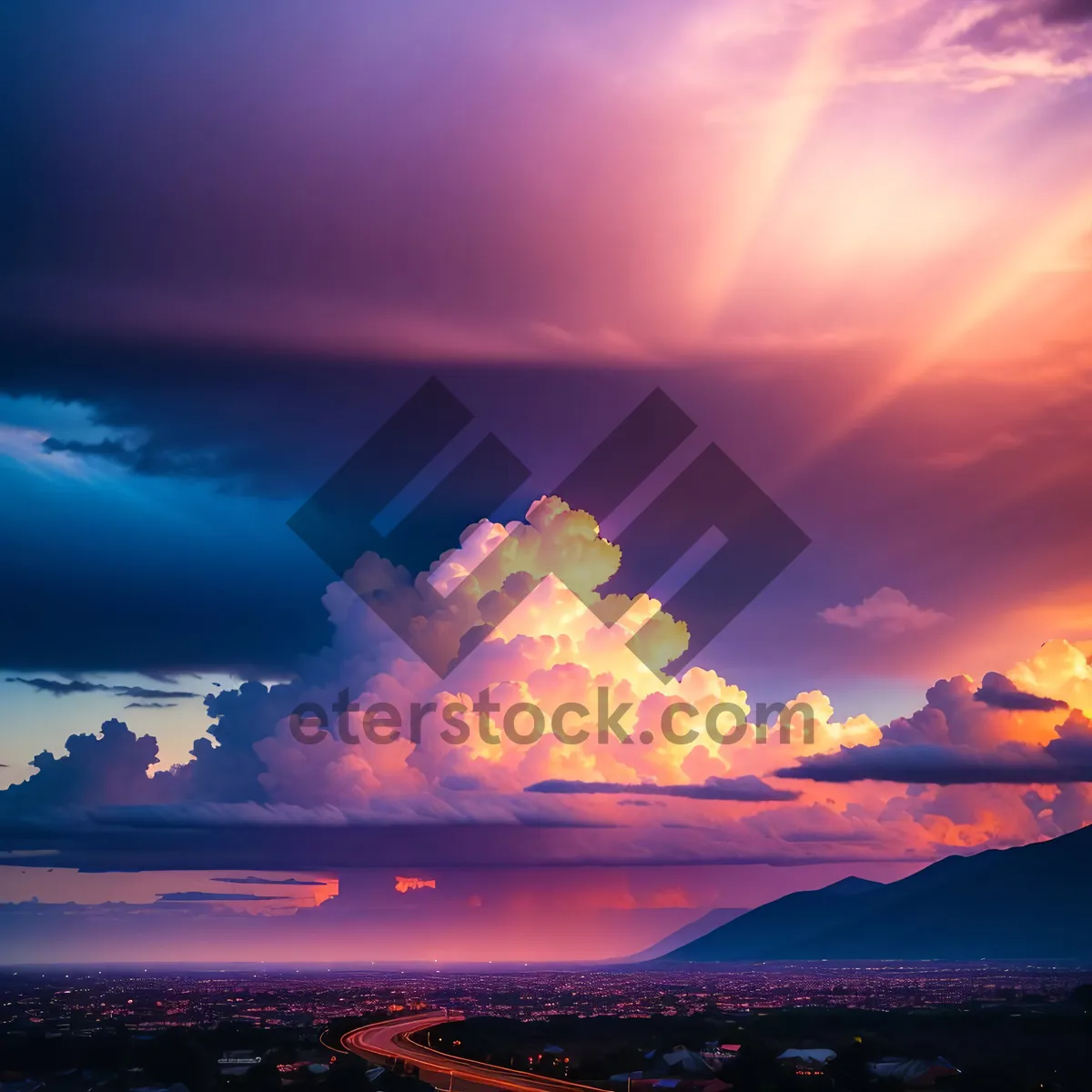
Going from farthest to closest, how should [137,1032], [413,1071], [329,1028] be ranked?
[329,1028] < [137,1032] < [413,1071]

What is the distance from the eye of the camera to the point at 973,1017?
17975 centimetres

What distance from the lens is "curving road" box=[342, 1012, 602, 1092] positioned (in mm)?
115000

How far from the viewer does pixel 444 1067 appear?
132500 millimetres

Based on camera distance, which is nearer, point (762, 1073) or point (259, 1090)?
point (259, 1090)

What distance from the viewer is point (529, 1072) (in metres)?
130

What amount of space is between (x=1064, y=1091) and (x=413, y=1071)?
5348cm

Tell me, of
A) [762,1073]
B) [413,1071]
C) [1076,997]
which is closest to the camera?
[762,1073]

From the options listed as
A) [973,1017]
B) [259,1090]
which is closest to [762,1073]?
[259,1090]

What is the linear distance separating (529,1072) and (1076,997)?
10368 centimetres

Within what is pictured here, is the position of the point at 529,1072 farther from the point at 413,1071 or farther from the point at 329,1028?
the point at 329,1028

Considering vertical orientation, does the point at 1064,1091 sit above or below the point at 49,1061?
below

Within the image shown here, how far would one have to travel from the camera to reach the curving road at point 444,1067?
11500 centimetres

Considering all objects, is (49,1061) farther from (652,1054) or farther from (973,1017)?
(973,1017)

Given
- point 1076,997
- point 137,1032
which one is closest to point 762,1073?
point 137,1032
